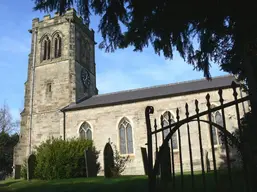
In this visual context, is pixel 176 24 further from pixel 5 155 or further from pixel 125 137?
pixel 5 155

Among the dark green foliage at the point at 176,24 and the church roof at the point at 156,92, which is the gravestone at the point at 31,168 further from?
the dark green foliage at the point at 176,24

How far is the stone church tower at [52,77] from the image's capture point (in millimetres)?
25266

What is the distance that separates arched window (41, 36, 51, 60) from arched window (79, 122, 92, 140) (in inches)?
386

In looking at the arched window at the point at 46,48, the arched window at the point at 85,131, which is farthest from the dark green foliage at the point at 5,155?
the arched window at the point at 85,131

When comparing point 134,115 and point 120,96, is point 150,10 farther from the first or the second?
point 120,96

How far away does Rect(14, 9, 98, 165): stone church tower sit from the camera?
25266 mm

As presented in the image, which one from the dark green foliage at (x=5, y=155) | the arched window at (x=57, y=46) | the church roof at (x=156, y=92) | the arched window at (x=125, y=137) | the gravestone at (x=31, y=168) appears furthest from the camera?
the dark green foliage at (x=5, y=155)

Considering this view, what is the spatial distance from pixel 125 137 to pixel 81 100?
22.6 ft

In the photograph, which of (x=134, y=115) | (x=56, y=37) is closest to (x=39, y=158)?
(x=134, y=115)

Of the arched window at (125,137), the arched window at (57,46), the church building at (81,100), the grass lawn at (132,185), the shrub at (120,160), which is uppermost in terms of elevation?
the arched window at (57,46)

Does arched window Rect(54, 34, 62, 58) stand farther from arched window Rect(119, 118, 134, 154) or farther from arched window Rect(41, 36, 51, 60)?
arched window Rect(119, 118, 134, 154)

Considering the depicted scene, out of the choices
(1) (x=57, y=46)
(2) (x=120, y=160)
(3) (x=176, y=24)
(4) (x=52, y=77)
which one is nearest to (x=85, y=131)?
(2) (x=120, y=160)

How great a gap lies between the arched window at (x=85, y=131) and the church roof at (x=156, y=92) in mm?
1520

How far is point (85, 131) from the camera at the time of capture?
75.0 ft
